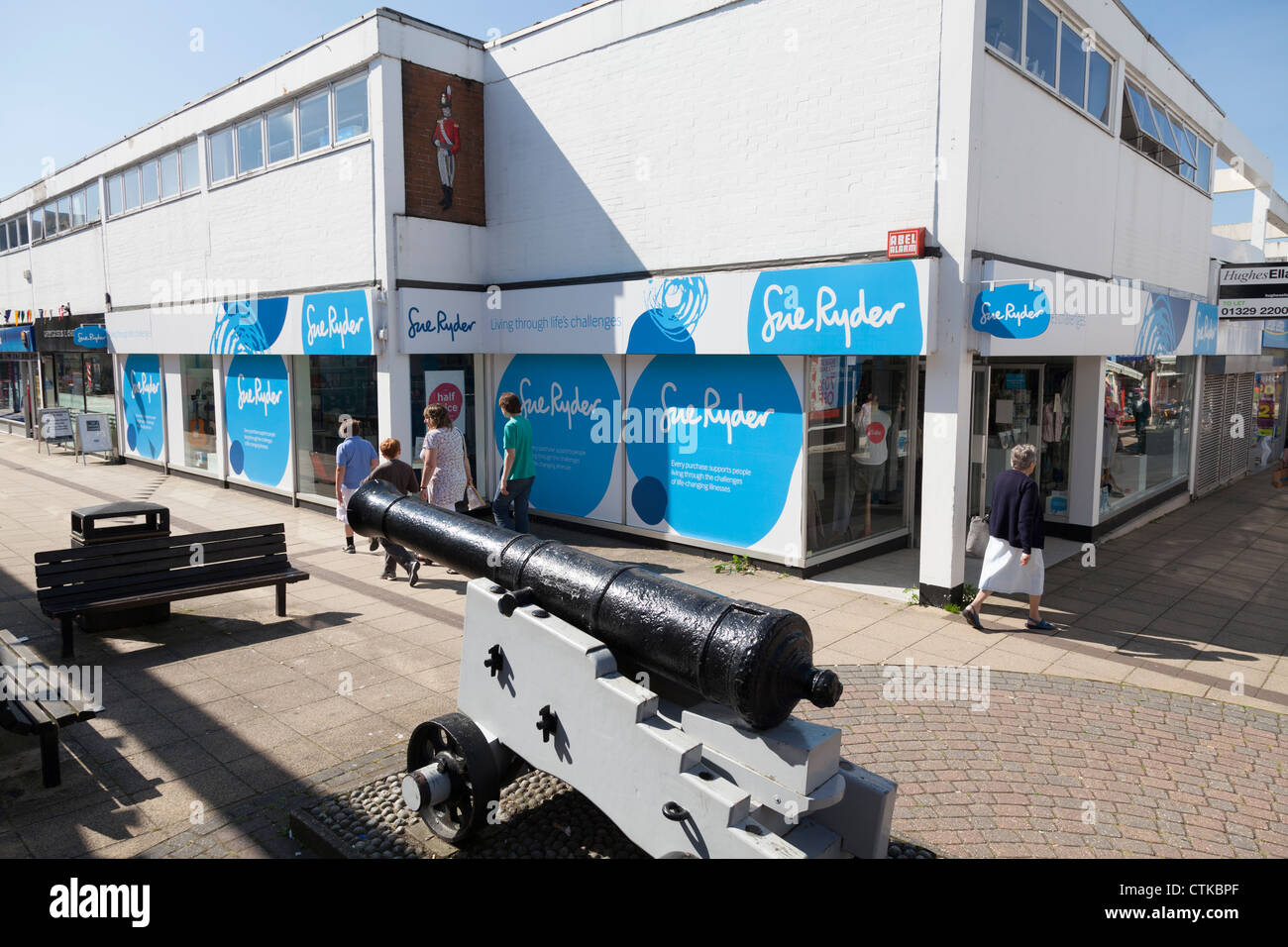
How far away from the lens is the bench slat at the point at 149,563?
699 centimetres

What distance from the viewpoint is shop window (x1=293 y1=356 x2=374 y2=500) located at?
12898 mm

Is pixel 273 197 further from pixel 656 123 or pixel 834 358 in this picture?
pixel 834 358

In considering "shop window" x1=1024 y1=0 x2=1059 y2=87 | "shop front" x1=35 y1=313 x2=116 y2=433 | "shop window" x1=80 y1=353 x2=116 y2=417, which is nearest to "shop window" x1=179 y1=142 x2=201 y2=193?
"shop front" x1=35 y1=313 x2=116 y2=433

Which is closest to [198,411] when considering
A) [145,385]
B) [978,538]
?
[145,385]

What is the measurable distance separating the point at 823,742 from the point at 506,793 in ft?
7.47

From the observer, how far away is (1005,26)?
853 centimetres

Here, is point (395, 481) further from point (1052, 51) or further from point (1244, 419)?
point (1244, 419)

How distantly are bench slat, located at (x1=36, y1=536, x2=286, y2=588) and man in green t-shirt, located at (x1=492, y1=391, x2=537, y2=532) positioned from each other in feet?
8.50

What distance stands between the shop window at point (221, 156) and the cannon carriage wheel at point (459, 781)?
14.2 m

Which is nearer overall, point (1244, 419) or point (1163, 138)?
point (1163, 138)

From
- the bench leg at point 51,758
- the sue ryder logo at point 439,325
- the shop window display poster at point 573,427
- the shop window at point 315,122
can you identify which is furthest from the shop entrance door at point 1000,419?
the shop window at point 315,122

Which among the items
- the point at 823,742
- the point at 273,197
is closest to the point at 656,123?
the point at 273,197

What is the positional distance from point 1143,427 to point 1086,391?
284cm
